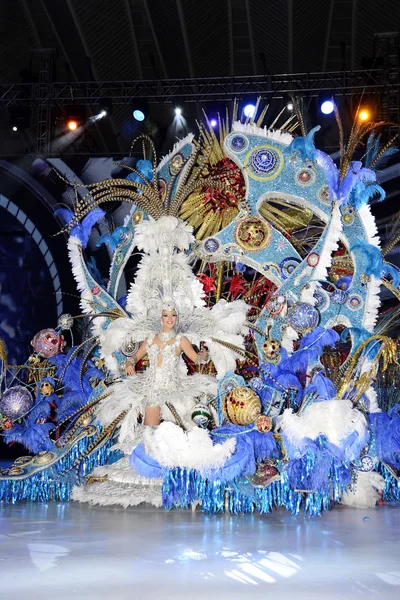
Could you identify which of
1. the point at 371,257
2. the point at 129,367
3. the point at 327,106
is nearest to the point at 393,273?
the point at 371,257

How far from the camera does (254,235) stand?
22.6 feet

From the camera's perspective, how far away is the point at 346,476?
220 inches

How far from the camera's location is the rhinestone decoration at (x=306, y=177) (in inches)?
266

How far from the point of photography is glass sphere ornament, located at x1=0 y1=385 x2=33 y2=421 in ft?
22.0

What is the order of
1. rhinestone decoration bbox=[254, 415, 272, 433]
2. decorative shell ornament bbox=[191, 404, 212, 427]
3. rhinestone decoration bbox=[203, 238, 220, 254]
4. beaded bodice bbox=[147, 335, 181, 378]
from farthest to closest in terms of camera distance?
rhinestone decoration bbox=[203, 238, 220, 254], beaded bodice bbox=[147, 335, 181, 378], decorative shell ornament bbox=[191, 404, 212, 427], rhinestone decoration bbox=[254, 415, 272, 433]

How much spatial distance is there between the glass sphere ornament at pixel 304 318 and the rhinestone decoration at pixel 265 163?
4.03ft

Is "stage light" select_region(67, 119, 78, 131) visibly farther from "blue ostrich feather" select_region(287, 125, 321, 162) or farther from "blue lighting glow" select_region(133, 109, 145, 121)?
"blue ostrich feather" select_region(287, 125, 321, 162)

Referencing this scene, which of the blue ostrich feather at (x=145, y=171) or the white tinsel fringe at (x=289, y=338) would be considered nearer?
the white tinsel fringe at (x=289, y=338)

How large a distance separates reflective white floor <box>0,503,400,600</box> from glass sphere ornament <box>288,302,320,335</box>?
4.39ft

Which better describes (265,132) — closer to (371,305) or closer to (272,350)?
(371,305)

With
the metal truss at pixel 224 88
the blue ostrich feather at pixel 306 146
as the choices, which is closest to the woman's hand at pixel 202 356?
the blue ostrich feather at pixel 306 146

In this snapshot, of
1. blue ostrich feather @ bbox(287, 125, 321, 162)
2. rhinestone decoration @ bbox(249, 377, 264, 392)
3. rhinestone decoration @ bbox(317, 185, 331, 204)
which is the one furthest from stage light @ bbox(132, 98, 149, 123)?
rhinestone decoration @ bbox(249, 377, 264, 392)

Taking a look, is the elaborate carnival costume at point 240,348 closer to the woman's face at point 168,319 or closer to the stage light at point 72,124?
the woman's face at point 168,319

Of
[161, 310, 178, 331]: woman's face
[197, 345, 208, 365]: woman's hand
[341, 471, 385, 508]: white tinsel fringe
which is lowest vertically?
[341, 471, 385, 508]: white tinsel fringe
